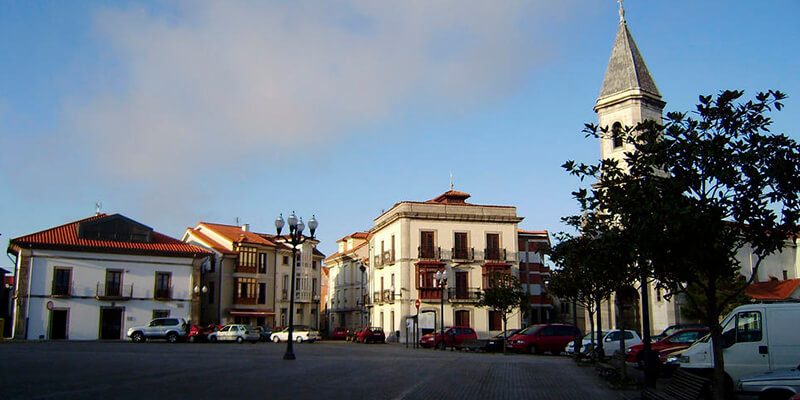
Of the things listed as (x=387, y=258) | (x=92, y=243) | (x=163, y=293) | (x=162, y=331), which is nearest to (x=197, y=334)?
(x=162, y=331)

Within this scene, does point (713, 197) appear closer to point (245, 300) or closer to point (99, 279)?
point (99, 279)

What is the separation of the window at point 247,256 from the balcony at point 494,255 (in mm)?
21280

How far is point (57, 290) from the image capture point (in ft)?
146

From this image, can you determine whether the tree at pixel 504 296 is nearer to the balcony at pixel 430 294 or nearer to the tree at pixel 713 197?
the balcony at pixel 430 294

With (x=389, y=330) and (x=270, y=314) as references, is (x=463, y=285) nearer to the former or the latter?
(x=389, y=330)

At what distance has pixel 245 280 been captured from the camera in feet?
188

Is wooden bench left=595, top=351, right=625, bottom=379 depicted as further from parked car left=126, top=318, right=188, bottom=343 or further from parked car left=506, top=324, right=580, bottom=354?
parked car left=126, top=318, right=188, bottom=343

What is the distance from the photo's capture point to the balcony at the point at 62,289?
4444cm

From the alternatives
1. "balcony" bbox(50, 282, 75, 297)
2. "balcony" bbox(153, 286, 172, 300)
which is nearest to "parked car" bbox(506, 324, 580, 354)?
"balcony" bbox(153, 286, 172, 300)

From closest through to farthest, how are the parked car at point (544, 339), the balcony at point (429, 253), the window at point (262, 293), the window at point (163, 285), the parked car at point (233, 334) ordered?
1. the parked car at point (544, 339)
2. the parked car at point (233, 334)
3. the window at point (163, 285)
4. the balcony at point (429, 253)
5. the window at point (262, 293)

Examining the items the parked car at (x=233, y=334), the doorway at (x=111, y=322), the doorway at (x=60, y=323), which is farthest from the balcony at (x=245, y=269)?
the doorway at (x=60, y=323)

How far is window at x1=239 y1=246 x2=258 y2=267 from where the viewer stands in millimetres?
57344

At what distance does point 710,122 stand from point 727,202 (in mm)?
1261

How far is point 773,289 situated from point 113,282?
48693mm
